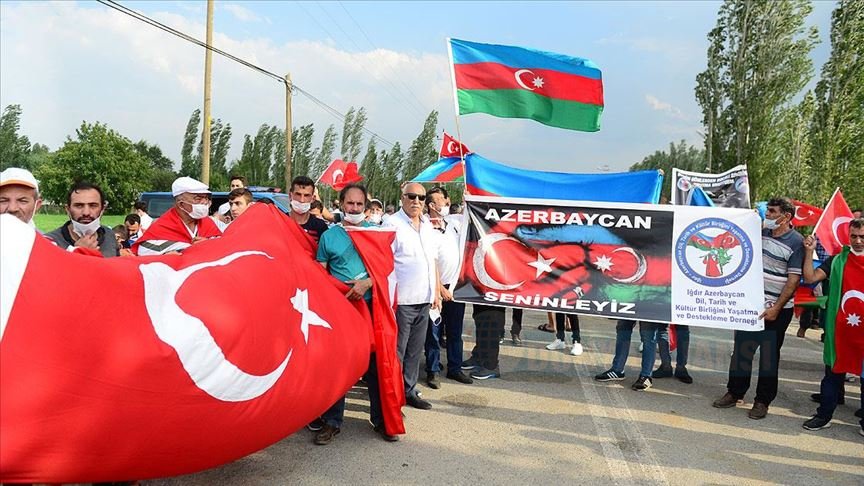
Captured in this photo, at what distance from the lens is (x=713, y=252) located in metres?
5.63

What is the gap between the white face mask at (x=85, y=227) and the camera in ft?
11.4

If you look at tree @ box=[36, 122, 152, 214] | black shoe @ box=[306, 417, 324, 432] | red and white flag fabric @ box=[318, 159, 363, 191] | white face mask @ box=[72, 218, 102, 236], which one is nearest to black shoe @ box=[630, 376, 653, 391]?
black shoe @ box=[306, 417, 324, 432]

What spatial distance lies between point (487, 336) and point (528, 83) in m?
2.65

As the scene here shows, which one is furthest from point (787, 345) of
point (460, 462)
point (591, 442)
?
point (460, 462)

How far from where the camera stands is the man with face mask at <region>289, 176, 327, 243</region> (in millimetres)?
4551

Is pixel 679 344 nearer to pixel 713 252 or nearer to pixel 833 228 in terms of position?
pixel 713 252

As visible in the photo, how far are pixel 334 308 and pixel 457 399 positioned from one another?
194 centimetres

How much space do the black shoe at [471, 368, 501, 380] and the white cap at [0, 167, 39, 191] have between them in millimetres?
4315

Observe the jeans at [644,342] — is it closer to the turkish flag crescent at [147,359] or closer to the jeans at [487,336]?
the jeans at [487,336]

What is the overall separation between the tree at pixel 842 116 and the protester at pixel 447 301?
20980mm

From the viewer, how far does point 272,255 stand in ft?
12.1

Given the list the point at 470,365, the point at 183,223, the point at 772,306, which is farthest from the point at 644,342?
the point at 183,223

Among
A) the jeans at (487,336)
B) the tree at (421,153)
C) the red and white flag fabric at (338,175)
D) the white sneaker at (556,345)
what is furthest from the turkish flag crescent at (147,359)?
the tree at (421,153)

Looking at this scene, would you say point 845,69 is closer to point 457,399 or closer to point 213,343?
point 457,399
